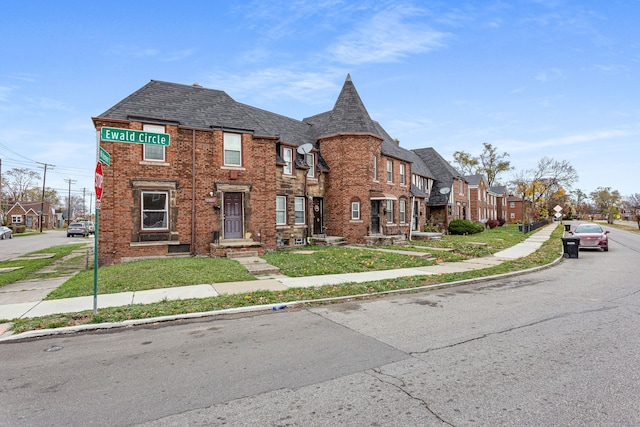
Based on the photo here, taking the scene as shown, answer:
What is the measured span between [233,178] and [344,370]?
1360 cm

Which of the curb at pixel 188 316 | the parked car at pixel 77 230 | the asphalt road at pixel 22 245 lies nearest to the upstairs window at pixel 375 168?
the curb at pixel 188 316

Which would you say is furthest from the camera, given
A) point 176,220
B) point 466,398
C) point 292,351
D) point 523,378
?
point 176,220

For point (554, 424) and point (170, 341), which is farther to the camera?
point (170, 341)

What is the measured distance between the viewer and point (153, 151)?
15344 mm

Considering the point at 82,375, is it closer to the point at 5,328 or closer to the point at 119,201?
the point at 5,328

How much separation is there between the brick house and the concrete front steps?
17.3 inches

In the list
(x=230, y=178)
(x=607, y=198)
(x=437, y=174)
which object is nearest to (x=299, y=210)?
(x=230, y=178)

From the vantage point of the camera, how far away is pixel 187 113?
1647 cm

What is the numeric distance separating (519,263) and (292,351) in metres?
12.9

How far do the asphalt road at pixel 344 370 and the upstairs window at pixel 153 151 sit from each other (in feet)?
35.5

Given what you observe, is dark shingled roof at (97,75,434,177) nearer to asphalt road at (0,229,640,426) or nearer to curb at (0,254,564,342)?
curb at (0,254,564,342)

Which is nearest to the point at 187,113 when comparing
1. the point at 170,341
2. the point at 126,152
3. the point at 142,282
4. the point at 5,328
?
the point at 126,152

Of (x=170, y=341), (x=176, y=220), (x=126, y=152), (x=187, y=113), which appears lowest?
(x=170, y=341)

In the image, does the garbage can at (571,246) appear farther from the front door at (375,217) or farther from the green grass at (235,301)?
the front door at (375,217)
